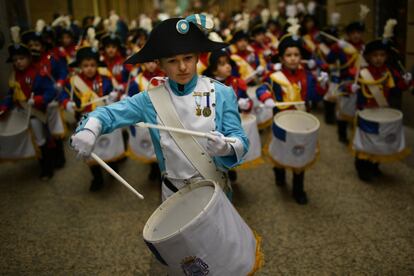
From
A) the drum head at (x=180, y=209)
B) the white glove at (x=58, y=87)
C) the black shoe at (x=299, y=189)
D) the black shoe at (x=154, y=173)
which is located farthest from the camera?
Result: the white glove at (x=58, y=87)

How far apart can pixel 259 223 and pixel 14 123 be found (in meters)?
3.35

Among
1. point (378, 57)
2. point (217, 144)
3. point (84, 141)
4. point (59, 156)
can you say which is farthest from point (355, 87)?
point (59, 156)

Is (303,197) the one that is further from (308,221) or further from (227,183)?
(227,183)

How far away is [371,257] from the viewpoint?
298 cm

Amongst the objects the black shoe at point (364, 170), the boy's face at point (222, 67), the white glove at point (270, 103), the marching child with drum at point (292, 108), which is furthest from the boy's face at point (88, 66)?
the black shoe at point (364, 170)

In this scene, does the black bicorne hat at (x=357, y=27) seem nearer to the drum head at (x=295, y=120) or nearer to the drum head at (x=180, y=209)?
the drum head at (x=295, y=120)

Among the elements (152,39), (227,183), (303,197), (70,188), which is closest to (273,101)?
(303,197)

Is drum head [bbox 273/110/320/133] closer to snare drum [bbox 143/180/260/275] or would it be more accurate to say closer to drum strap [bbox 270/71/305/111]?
drum strap [bbox 270/71/305/111]

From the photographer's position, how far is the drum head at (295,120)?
3.63 meters

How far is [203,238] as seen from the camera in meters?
1.70

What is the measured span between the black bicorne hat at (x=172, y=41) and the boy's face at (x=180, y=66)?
7cm

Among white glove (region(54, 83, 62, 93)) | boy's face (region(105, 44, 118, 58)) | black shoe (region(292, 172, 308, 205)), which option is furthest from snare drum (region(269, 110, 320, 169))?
boy's face (region(105, 44, 118, 58))

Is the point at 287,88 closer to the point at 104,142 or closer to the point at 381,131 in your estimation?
the point at 381,131

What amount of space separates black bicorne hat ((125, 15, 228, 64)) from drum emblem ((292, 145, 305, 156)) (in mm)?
1827
